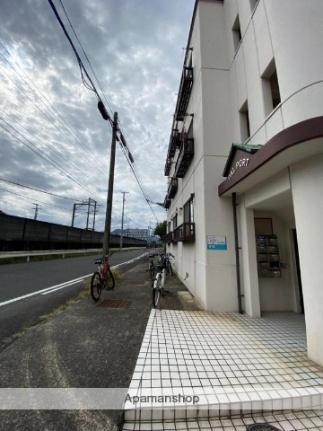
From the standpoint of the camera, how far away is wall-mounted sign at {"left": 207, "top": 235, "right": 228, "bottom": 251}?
5.48 m

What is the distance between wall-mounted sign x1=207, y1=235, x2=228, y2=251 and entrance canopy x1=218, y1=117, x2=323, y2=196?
144cm

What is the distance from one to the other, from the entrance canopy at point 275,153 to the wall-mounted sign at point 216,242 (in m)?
1.44

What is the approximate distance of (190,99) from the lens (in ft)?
26.8

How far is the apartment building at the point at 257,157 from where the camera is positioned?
3121 millimetres

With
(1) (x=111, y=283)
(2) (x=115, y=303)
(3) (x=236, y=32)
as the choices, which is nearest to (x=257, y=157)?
(2) (x=115, y=303)

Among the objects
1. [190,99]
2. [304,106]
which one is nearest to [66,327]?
[304,106]

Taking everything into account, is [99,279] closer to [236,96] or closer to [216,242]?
[216,242]

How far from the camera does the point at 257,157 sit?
3596 millimetres

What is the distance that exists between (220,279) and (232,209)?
198cm

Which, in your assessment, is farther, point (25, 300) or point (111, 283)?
point (111, 283)

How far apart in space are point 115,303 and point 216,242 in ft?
11.2

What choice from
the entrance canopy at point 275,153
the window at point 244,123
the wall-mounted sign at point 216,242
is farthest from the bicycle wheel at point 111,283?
the window at point 244,123

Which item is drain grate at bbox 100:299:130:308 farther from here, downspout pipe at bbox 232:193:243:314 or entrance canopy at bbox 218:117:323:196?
entrance canopy at bbox 218:117:323:196
